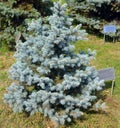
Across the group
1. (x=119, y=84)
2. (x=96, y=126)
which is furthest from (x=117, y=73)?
(x=96, y=126)

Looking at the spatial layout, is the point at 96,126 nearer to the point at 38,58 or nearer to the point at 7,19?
the point at 38,58

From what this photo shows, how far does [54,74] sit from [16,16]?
3.39 m

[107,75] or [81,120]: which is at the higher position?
[107,75]

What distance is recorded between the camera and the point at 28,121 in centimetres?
655

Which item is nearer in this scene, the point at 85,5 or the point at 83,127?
the point at 83,127

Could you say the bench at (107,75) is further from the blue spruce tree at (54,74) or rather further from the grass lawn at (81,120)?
the blue spruce tree at (54,74)

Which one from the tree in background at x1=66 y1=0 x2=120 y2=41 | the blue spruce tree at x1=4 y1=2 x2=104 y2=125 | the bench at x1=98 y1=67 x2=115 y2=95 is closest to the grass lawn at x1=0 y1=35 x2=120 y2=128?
the blue spruce tree at x1=4 y1=2 x2=104 y2=125

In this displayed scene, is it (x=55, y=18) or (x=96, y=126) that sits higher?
(x=55, y=18)

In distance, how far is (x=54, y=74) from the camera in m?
6.54

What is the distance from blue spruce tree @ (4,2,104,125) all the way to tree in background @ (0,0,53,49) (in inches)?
113

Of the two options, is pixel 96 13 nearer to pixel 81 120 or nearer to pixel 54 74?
pixel 54 74

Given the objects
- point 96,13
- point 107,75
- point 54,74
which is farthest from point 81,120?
point 96,13

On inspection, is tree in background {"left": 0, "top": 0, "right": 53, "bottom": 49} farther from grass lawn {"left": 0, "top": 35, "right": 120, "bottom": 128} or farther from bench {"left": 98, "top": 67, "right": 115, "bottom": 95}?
bench {"left": 98, "top": 67, "right": 115, "bottom": 95}

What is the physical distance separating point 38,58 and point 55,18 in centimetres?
A: 78
